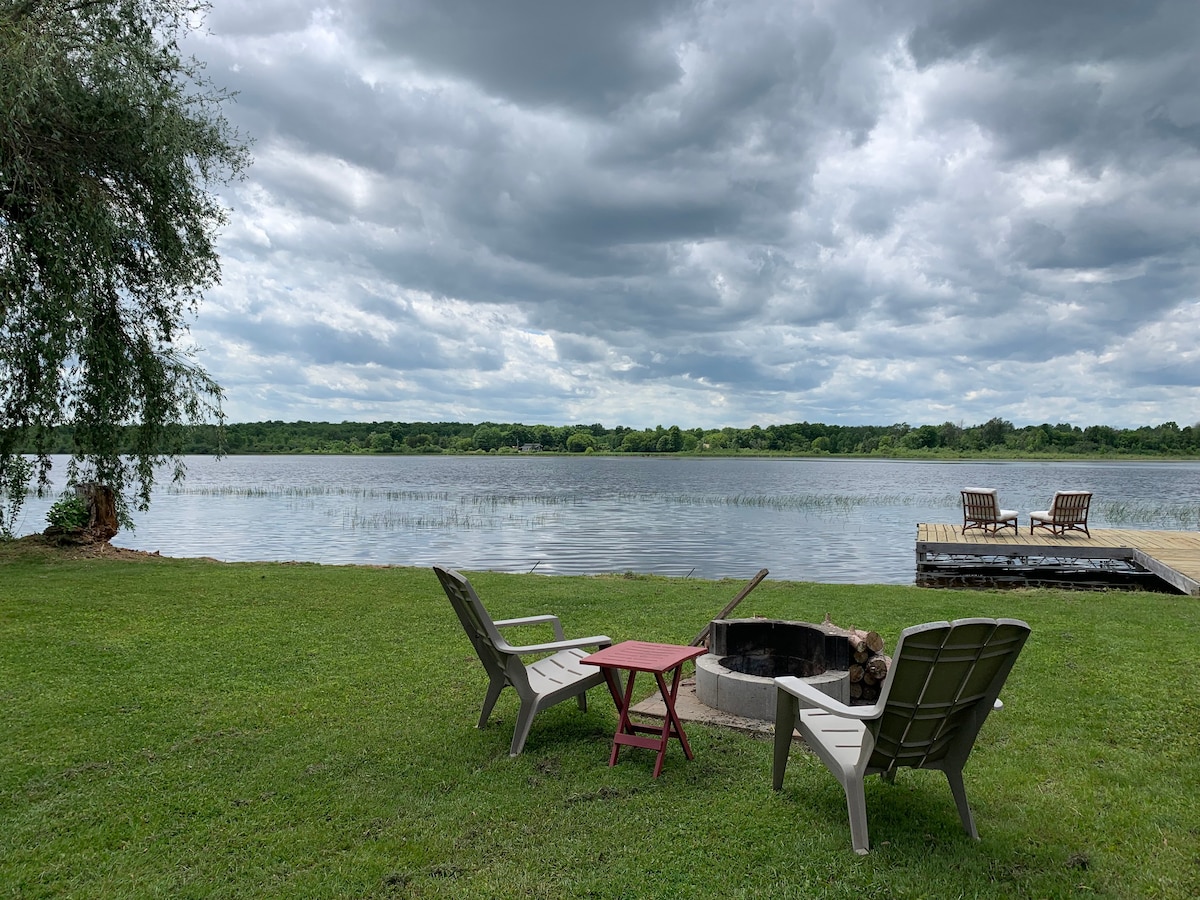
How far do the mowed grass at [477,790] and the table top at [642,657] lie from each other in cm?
63

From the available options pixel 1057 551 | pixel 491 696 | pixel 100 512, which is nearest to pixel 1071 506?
pixel 1057 551

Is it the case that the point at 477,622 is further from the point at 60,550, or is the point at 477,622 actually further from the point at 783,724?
the point at 60,550

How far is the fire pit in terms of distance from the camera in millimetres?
5398

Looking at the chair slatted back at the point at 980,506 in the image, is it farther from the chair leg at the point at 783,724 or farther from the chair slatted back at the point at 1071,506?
the chair leg at the point at 783,724

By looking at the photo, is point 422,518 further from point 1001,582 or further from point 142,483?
point 1001,582

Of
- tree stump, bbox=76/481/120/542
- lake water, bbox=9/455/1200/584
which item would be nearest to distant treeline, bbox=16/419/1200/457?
lake water, bbox=9/455/1200/584

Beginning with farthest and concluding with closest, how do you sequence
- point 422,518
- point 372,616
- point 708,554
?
point 422,518
point 708,554
point 372,616

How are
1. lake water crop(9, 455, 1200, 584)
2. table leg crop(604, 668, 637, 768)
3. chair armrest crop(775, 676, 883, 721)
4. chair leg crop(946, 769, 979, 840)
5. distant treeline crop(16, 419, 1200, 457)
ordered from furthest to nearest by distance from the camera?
1. distant treeline crop(16, 419, 1200, 457)
2. lake water crop(9, 455, 1200, 584)
3. table leg crop(604, 668, 637, 768)
4. chair leg crop(946, 769, 979, 840)
5. chair armrest crop(775, 676, 883, 721)

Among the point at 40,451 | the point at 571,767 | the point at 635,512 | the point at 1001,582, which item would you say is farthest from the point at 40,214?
the point at 635,512

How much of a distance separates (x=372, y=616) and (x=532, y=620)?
13.5 feet

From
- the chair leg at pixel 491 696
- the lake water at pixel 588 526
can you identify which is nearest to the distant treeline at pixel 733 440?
the lake water at pixel 588 526

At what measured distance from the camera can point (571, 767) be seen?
15.2 feet

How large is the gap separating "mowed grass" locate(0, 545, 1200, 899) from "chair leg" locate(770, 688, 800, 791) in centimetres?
20

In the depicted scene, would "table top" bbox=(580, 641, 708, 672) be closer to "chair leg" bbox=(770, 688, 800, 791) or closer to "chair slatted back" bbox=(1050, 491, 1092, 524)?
"chair leg" bbox=(770, 688, 800, 791)
